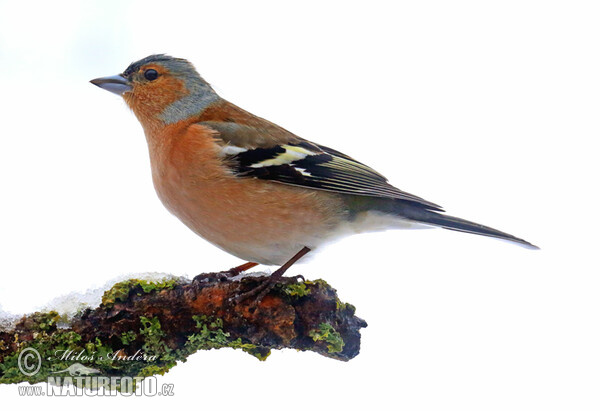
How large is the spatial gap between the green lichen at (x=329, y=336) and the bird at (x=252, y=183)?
0.33 m

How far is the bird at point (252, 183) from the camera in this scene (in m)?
2.86

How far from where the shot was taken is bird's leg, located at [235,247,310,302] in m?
2.65

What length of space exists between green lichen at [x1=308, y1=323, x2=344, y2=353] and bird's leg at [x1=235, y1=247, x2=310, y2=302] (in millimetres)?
285

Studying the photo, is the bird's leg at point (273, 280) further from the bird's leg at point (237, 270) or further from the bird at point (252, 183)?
the bird's leg at point (237, 270)

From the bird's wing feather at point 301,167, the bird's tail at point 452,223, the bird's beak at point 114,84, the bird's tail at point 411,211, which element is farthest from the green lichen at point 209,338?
the bird's beak at point 114,84

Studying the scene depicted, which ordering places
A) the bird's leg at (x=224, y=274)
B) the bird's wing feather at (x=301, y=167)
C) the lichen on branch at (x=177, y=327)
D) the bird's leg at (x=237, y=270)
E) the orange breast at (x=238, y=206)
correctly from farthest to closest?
the bird's leg at (x=237, y=270) < the bird's leg at (x=224, y=274) < the bird's wing feather at (x=301, y=167) < the orange breast at (x=238, y=206) < the lichen on branch at (x=177, y=327)

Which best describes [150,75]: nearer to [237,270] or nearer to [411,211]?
[237,270]

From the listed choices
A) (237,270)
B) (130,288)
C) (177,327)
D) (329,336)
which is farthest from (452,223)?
(130,288)

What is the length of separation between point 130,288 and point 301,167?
1023 millimetres

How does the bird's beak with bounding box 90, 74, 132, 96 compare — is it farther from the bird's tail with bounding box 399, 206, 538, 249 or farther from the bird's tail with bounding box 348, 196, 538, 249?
the bird's tail with bounding box 399, 206, 538, 249

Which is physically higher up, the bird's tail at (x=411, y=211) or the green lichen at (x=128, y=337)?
the bird's tail at (x=411, y=211)

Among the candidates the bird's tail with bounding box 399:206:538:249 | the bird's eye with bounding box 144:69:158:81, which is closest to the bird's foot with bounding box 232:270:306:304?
the bird's tail with bounding box 399:206:538:249

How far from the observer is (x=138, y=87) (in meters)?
3.32

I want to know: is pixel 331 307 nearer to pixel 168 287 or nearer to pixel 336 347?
pixel 336 347
